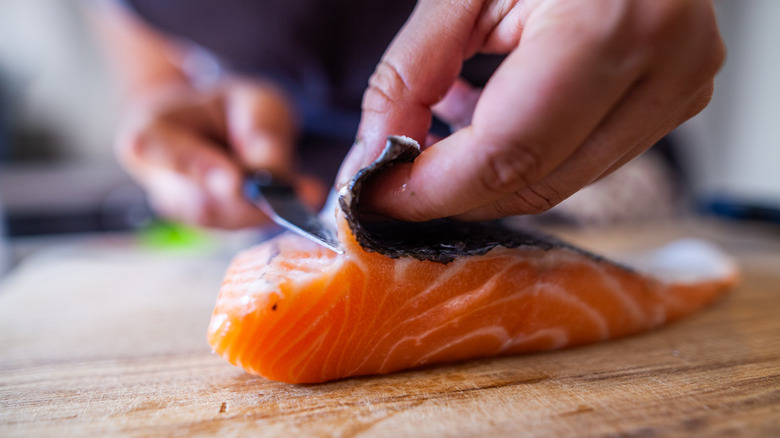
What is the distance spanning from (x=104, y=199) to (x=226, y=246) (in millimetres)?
2243

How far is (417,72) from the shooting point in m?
0.86

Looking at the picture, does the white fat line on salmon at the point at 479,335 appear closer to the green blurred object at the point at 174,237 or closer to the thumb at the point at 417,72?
the thumb at the point at 417,72

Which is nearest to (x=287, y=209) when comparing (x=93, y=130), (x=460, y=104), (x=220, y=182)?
(x=460, y=104)

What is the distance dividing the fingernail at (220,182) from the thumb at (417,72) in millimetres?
1163

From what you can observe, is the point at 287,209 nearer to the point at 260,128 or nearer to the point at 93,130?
the point at 260,128

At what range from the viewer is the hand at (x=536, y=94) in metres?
0.63

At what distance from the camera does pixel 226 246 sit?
9.96 ft

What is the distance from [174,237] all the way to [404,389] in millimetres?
2761

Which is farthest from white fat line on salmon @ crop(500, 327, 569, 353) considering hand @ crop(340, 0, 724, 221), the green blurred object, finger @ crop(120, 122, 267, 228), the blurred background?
the blurred background

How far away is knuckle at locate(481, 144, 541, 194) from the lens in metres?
0.69

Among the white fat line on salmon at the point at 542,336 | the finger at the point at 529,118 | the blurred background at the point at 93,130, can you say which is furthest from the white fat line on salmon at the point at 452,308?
the blurred background at the point at 93,130

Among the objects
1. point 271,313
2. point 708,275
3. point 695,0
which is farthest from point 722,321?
point 271,313

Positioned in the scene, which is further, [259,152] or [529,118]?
[259,152]

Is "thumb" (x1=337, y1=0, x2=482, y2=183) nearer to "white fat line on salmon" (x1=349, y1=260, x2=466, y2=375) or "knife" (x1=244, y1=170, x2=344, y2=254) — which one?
"knife" (x1=244, y1=170, x2=344, y2=254)
